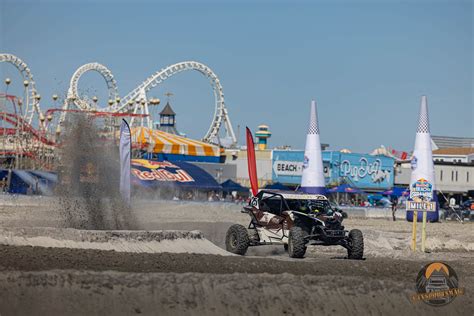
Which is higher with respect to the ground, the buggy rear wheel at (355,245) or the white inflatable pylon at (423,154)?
the white inflatable pylon at (423,154)

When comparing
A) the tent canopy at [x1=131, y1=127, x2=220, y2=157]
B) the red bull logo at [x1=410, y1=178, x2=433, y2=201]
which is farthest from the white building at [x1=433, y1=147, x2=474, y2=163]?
the red bull logo at [x1=410, y1=178, x2=433, y2=201]

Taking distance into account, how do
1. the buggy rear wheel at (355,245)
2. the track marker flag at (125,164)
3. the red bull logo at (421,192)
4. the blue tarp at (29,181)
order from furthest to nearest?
the blue tarp at (29,181), the red bull logo at (421,192), the track marker flag at (125,164), the buggy rear wheel at (355,245)

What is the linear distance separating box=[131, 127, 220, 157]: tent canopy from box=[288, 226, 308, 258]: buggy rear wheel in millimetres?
59180

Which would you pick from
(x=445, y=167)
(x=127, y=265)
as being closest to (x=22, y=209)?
(x=127, y=265)

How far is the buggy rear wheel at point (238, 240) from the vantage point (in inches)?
934

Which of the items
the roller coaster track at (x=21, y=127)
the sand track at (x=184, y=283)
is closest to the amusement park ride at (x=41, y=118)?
the roller coaster track at (x=21, y=127)

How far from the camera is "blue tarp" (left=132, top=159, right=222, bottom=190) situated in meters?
68.2

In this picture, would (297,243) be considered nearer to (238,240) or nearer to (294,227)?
(294,227)

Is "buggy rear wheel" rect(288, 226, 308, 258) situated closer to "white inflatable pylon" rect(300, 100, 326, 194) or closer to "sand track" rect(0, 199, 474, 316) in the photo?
"sand track" rect(0, 199, 474, 316)

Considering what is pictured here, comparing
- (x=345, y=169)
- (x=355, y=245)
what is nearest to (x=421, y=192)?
(x=355, y=245)

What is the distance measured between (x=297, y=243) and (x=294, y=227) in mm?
531

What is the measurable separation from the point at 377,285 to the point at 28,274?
20.9 ft

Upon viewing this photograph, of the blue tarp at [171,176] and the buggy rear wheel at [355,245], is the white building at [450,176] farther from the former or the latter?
the buggy rear wheel at [355,245]

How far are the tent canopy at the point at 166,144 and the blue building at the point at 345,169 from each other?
843cm
